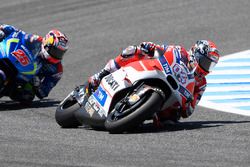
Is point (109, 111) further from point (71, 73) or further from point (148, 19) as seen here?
point (148, 19)

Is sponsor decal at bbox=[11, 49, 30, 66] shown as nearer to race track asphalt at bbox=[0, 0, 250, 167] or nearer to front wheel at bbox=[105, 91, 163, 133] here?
race track asphalt at bbox=[0, 0, 250, 167]

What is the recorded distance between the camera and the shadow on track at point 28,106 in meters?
14.2

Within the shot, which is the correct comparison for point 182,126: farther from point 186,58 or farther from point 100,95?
point 100,95

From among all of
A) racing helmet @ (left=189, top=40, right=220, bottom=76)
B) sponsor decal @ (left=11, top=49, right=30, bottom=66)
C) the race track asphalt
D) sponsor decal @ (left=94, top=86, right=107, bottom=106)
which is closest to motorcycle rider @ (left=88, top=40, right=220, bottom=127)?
racing helmet @ (left=189, top=40, right=220, bottom=76)

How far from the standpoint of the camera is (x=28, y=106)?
14.4 meters

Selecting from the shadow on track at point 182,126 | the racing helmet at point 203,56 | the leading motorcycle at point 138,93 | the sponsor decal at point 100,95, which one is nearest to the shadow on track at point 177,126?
the shadow on track at point 182,126

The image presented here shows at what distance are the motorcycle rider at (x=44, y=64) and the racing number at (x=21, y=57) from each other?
0.64 feet

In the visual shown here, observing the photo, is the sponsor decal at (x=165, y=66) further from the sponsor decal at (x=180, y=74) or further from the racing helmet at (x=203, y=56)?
the racing helmet at (x=203, y=56)

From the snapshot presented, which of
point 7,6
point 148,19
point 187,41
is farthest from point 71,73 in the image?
point 7,6

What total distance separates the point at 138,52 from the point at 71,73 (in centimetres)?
584

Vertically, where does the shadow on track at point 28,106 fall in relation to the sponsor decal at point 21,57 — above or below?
below

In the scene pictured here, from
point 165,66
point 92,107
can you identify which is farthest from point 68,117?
point 165,66

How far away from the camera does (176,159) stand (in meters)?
9.34

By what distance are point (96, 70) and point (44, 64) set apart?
10.6 feet
